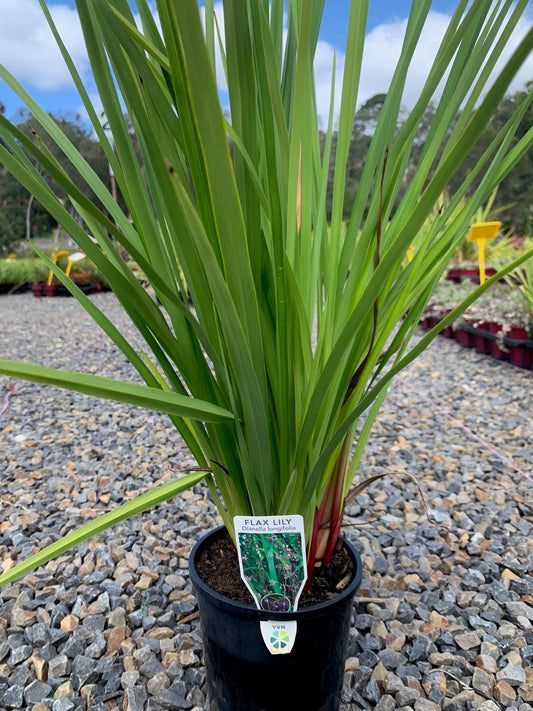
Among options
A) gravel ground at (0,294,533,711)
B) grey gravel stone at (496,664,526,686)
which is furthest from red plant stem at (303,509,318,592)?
grey gravel stone at (496,664,526,686)

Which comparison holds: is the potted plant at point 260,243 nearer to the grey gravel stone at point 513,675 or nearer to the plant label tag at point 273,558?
the plant label tag at point 273,558

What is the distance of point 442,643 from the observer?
36.7 inches

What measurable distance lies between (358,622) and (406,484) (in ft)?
1.99

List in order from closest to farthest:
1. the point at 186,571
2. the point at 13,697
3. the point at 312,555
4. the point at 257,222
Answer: the point at 257,222 < the point at 312,555 < the point at 13,697 < the point at 186,571

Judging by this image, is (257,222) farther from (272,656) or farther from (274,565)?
(272,656)

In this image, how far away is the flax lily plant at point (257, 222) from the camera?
0.38 m

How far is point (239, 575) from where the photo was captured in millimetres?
700

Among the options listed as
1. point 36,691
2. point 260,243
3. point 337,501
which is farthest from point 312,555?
point 36,691

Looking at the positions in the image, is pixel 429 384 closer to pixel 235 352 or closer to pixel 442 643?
pixel 442 643

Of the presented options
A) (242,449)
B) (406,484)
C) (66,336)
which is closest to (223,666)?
(242,449)

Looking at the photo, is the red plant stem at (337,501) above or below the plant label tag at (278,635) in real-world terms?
above

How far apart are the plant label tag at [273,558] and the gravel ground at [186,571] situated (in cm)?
16

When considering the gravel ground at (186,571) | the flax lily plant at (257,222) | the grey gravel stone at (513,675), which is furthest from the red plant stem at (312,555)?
the grey gravel stone at (513,675)

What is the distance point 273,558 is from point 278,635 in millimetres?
79
